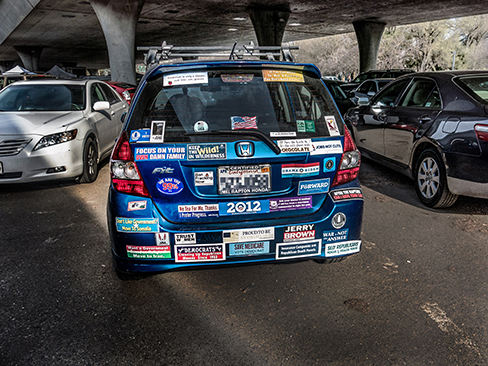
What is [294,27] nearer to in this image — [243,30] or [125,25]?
[243,30]

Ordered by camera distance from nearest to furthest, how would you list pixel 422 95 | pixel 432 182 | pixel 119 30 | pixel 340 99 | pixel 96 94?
pixel 432 182 → pixel 422 95 → pixel 96 94 → pixel 340 99 → pixel 119 30

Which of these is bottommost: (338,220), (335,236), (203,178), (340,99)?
(335,236)

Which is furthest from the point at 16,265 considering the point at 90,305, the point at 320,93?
the point at 320,93

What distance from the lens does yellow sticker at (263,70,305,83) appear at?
303cm

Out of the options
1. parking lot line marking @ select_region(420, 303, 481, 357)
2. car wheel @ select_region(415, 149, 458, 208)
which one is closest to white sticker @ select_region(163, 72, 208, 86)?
parking lot line marking @ select_region(420, 303, 481, 357)

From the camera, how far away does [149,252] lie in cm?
278

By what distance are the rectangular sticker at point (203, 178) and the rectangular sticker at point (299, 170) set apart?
0.49 meters

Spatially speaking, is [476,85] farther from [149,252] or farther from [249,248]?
[149,252]

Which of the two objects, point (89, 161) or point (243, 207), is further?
point (89, 161)

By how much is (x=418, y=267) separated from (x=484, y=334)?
102cm

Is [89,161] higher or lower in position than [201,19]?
lower

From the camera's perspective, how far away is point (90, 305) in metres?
3.12

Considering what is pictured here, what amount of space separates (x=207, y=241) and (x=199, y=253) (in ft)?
0.33

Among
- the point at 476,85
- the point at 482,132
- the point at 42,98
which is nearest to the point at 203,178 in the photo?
the point at 482,132
